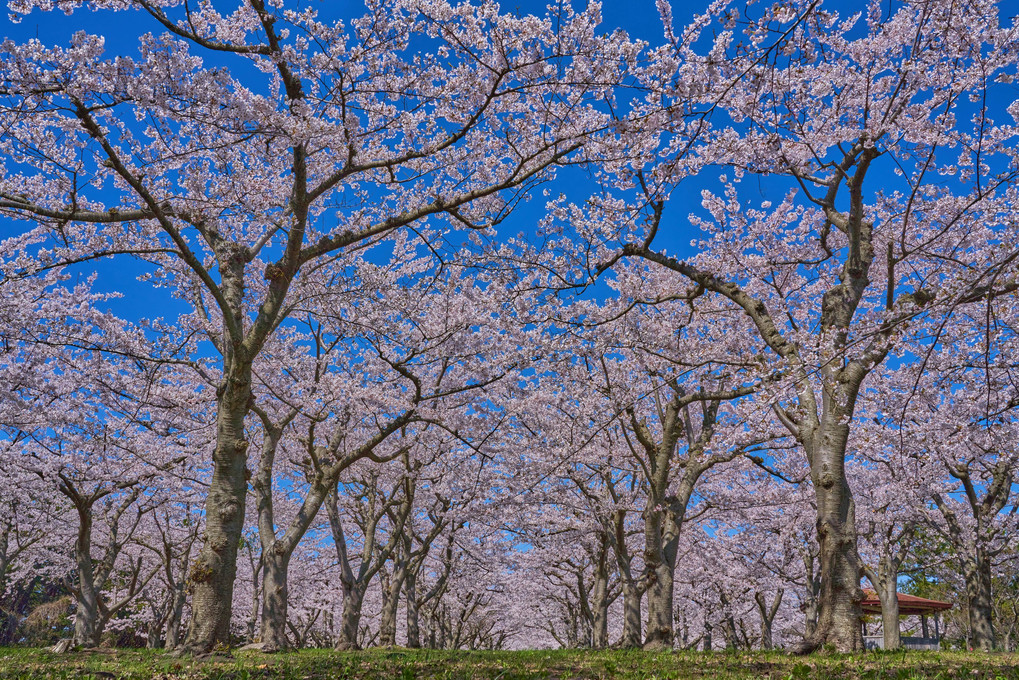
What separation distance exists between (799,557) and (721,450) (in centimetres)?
2124

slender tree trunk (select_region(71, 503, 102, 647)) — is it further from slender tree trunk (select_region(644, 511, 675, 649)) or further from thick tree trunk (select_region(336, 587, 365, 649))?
slender tree trunk (select_region(644, 511, 675, 649))

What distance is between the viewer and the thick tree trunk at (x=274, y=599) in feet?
41.8

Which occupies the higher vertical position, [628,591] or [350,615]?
[628,591]

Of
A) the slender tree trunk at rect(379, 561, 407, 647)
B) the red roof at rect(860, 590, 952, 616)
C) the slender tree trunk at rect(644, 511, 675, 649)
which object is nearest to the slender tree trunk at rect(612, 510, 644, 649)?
the slender tree trunk at rect(644, 511, 675, 649)

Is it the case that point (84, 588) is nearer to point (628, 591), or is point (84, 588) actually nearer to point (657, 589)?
point (628, 591)

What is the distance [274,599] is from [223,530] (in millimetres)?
5617

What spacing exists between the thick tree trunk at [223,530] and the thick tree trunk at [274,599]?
15.4ft

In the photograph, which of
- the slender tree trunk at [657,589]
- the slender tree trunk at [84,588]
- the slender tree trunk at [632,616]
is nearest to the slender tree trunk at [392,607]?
the slender tree trunk at [632,616]

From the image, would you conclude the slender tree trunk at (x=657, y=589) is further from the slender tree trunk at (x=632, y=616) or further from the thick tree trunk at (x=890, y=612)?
the thick tree trunk at (x=890, y=612)

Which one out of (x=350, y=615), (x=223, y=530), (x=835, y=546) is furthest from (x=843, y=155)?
(x=350, y=615)

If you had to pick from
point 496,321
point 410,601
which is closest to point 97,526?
point 410,601

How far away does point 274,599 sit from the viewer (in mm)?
12914

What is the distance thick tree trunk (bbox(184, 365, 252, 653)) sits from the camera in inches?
314

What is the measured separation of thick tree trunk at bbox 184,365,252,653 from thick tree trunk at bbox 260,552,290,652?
184 inches
